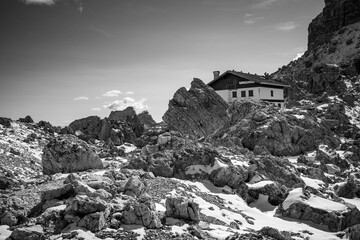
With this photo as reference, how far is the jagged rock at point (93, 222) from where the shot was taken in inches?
578

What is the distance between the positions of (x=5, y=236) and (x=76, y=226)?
Result: 9.95 feet

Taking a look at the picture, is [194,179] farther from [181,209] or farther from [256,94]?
[256,94]

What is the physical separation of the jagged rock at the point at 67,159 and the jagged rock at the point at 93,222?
1394cm

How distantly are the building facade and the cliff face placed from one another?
81645 mm

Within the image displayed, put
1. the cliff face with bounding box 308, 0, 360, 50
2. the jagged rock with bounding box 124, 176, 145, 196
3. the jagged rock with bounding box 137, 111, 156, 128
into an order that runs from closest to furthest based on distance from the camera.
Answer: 1. the jagged rock with bounding box 124, 176, 145, 196
2. the jagged rock with bounding box 137, 111, 156, 128
3. the cliff face with bounding box 308, 0, 360, 50

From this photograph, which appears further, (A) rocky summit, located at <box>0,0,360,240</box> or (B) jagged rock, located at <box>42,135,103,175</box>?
A: (B) jagged rock, located at <box>42,135,103,175</box>

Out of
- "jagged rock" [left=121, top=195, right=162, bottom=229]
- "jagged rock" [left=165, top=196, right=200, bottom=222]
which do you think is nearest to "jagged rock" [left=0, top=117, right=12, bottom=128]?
"jagged rock" [left=121, top=195, right=162, bottom=229]

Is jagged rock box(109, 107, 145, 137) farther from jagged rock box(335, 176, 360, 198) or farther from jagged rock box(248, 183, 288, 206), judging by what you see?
jagged rock box(248, 183, 288, 206)

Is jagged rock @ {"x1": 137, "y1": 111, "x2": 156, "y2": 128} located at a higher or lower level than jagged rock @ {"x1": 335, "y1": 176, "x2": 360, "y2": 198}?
higher

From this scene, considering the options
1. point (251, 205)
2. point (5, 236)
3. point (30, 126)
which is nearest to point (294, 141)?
point (251, 205)

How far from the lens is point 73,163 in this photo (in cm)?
2823

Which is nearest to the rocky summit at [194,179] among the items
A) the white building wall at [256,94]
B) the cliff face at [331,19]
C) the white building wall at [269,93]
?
the white building wall at [256,94]

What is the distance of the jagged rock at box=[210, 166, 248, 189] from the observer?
25.7m

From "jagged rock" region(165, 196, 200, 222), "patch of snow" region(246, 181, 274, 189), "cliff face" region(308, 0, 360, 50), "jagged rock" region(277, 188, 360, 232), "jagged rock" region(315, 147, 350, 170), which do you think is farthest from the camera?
"cliff face" region(308, 0, 360, 50)
